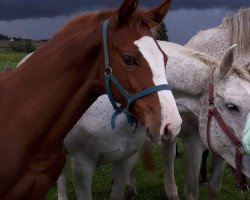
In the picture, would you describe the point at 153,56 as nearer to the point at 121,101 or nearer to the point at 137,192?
the point at 121,101

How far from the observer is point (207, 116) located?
419cm

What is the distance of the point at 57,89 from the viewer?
10.8 ft

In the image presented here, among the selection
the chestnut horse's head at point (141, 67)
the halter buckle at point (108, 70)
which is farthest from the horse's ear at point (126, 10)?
the halter buckle at point (108, 70)

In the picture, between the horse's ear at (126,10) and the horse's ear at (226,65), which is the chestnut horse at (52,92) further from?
the horse's ear at (226,65)

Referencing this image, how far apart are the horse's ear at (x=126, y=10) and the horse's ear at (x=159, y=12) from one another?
0.23 m

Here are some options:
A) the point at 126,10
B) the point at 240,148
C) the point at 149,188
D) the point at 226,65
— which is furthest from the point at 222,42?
the point at 126,10

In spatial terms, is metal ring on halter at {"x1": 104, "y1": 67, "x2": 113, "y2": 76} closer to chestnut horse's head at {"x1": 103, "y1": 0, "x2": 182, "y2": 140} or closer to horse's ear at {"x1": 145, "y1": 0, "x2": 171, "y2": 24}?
chestnut horse's head at {"x1": 103, "y1": 0, "x2": 182, "y2": 140}

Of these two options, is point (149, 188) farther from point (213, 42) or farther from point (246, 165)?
point (246, 165)

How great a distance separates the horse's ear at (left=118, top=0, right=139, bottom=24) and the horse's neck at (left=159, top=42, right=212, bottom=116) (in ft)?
4.75

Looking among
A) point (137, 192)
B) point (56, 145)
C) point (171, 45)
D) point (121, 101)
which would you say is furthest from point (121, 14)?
point (137, 192)

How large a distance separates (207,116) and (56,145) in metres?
1.46

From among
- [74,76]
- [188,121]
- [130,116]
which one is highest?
[74,76]

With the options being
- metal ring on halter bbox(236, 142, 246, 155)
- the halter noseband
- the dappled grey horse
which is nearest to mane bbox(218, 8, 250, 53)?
the dappled grey horse

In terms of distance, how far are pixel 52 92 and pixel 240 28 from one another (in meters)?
3.01
